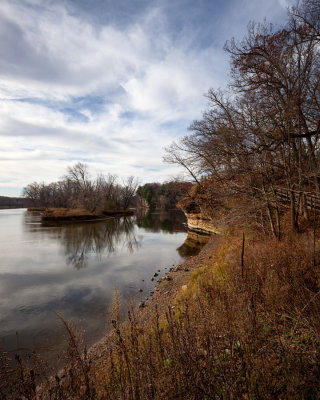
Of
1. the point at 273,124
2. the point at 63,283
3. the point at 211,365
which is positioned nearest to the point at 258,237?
the point at 273,124

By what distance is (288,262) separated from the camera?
17.3 feet

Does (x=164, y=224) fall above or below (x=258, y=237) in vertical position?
below

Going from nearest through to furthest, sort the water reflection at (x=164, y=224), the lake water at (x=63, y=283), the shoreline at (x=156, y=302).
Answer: the shoreline at (x=156, y=302) → the lake water at (x=63, y=283) → the water reflection at (x=164, y=224)

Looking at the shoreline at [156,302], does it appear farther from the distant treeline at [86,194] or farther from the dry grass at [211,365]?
the distant treeline at [86,194]

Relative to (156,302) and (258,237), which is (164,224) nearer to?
(258,237)

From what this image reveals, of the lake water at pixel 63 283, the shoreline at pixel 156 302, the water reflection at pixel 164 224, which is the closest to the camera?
the shoreline at pixel 156 302

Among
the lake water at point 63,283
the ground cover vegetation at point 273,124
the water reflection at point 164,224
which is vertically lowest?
the lake water at point 63,283

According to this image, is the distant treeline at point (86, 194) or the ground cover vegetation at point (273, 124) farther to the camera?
the distant treeline at point (86, 194)

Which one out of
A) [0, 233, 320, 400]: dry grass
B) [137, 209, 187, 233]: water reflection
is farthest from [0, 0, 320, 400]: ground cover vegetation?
[137, 209, 187, 233]: water reflection

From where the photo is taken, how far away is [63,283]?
1027 cm

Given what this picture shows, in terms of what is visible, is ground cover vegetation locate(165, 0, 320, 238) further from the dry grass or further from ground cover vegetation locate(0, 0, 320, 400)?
the dry grass

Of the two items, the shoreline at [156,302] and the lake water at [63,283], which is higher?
the shoreline at [156,302]

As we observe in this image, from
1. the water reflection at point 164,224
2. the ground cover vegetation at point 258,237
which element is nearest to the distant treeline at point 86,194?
the water reflection at point 164,224

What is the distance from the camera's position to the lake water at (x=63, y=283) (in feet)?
21.2
